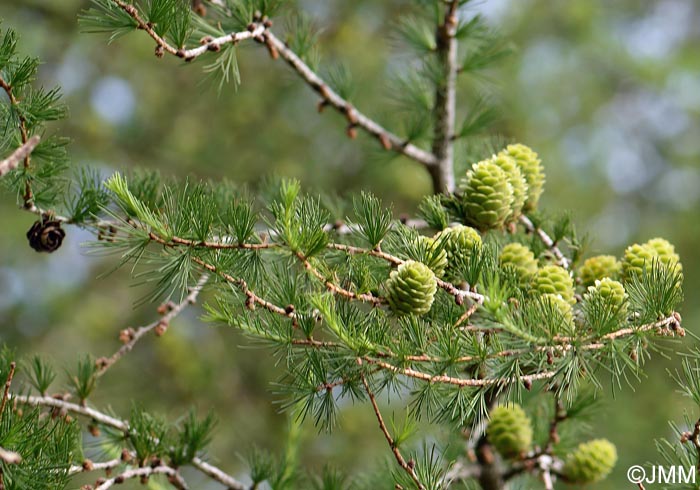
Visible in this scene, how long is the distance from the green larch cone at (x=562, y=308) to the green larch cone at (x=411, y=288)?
14cm

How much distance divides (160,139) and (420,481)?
320 cm

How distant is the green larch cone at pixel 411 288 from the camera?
1.01 m

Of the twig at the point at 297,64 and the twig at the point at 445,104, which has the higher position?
the twig at the point at 445,104

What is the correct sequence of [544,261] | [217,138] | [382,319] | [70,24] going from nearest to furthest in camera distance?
[382,319] → [544,261] → [70,24] → [217,138]

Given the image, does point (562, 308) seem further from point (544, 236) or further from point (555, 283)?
point (544, 236)

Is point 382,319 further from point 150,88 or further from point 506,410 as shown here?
point 150,88

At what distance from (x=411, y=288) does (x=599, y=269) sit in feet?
1.36

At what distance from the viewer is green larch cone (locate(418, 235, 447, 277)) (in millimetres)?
1092

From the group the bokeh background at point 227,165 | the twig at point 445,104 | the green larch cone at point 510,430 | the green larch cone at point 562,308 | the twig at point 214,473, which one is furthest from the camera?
the bokeh background at point 227,165

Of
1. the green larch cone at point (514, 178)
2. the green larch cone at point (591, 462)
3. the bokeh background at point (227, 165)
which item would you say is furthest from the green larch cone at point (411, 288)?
the bokeh background at point (227, 165)

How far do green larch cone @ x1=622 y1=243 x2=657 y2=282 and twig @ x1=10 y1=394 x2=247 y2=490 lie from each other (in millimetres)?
746

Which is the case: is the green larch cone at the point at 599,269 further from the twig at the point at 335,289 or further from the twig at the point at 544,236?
the twig at the point at 335,289

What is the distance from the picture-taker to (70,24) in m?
3.75

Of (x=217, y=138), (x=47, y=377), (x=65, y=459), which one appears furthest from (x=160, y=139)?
(x=65, y=459)
